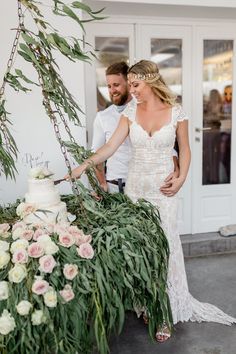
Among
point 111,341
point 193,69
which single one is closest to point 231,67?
point 193,69

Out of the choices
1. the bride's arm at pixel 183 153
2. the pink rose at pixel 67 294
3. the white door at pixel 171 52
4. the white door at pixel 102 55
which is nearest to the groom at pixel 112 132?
the bride's arm at pixel 183 153

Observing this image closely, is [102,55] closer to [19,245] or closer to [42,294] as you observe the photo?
[19,245]

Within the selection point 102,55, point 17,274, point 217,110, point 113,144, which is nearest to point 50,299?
point 17,274

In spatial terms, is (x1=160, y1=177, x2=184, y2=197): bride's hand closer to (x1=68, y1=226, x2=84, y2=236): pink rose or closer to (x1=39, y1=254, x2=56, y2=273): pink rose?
(x1=68, y1=226, x2=84, y2=236): pink rose

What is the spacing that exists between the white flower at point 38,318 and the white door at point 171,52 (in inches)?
99.5

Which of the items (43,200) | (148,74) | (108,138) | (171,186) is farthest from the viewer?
(108,138)

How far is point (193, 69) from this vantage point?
3424mm

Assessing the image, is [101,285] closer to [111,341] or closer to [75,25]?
[111,341]

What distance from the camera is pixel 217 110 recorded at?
3592mm

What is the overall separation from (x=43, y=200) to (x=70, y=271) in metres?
0.44

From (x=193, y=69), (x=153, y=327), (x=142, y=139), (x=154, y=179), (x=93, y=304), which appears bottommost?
(x=153, y=327)

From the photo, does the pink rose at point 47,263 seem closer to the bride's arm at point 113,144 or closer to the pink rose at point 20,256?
the pink rose at point 20,256

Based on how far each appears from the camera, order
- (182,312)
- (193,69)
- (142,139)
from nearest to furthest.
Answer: (142,139) → (182,312) → (193,69)

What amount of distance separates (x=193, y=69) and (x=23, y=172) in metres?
1.81
